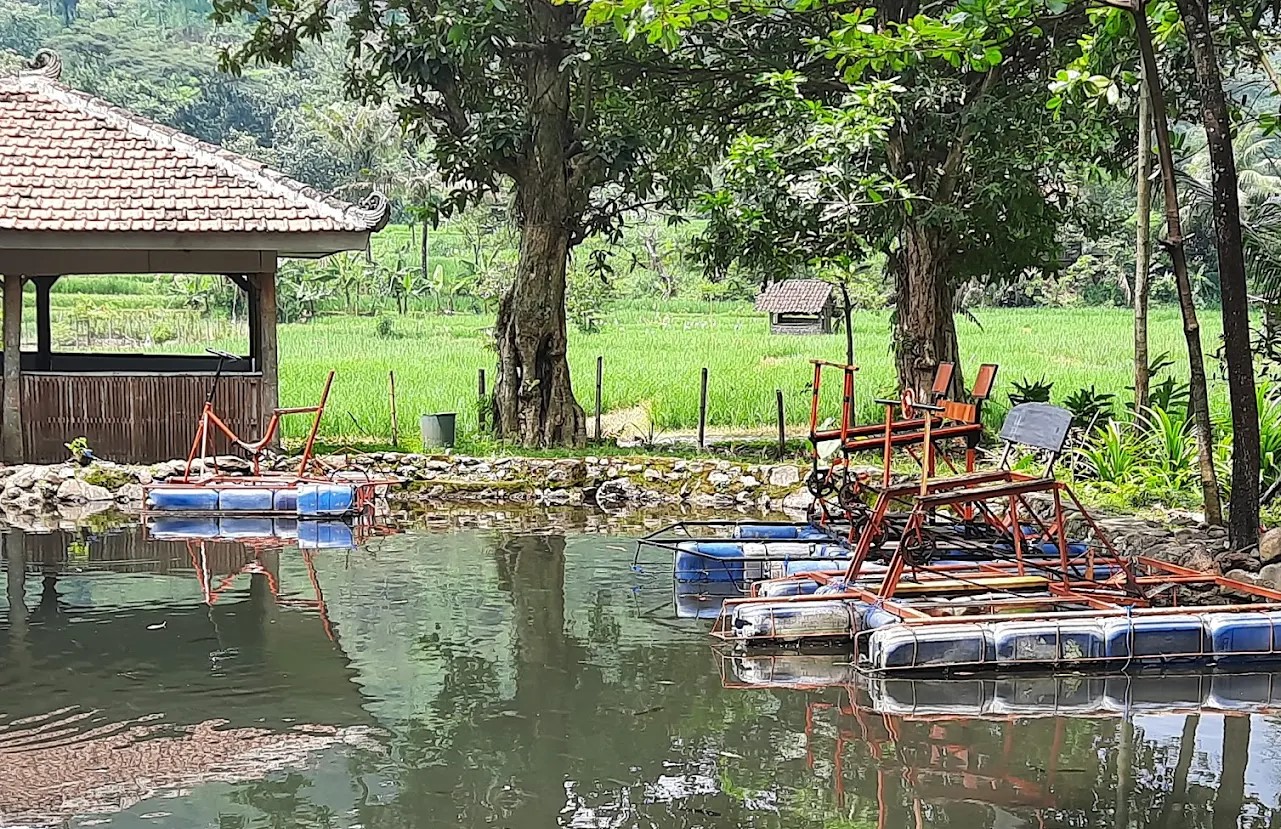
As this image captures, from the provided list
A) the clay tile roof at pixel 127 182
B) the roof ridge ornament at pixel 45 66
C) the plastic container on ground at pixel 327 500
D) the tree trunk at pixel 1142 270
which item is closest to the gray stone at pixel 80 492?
the plastic container on ground at pixel 327 500

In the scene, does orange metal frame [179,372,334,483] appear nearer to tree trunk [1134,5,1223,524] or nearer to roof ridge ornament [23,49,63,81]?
roof ridge ornament [23,49,63,81]

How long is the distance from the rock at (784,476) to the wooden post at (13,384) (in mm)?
5808

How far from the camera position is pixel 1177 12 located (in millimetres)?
7141

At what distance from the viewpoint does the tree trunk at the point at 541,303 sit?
494 inches

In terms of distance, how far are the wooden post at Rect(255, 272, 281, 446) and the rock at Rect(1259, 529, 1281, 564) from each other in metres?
7.39

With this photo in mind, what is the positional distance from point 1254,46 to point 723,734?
4769mm

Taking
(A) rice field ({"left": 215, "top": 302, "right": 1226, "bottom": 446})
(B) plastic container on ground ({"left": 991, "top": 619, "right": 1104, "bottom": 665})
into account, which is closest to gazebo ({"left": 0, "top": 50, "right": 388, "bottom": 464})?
(A) rice field ({"left": 215, "top": 302, "right": 1226, "bottom": 446})

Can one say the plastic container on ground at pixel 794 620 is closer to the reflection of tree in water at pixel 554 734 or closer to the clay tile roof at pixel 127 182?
the reflection of tree in water at pixel 554 734

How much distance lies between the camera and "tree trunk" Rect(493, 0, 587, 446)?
41.2 feet

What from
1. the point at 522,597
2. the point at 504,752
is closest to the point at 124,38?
the point at 522,597

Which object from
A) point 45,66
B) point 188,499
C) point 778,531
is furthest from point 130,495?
point 778,531

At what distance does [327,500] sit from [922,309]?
538 centimetres

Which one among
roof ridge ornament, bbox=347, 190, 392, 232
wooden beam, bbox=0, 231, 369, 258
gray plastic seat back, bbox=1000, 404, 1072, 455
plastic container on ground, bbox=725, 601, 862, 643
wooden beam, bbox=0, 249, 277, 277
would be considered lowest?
plastic container on ground, bbox=725, 601, 862, 643

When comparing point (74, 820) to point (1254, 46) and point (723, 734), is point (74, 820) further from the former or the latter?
point (1254, 46)
